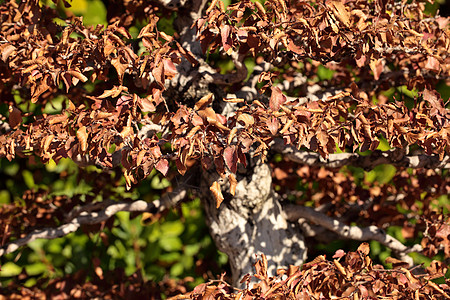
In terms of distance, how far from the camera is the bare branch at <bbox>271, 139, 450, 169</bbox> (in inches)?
77.4

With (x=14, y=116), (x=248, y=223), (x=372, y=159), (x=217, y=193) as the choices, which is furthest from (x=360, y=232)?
(x=14, y=116)

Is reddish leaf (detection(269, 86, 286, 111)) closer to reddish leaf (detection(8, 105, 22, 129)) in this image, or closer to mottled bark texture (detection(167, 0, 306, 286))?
mottled bark texture (detection(167, 0, 306, 286))

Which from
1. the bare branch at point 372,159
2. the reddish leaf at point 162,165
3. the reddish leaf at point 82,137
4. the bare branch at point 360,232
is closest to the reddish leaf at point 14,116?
Result: the reddish leaf at point 82,137

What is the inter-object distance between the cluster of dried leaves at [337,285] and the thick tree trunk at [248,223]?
22.9 inches

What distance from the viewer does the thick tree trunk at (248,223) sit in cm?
219

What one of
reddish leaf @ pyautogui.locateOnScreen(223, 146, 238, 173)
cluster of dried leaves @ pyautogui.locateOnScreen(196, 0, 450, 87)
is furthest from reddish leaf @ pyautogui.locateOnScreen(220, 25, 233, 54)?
reddish leaf @ pyautogui.locateOnScreen(223, 146, 238, 173)

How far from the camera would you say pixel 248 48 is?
1633mm

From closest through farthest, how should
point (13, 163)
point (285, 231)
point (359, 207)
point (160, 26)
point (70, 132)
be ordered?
point (70, 132) → point (285, 231) → point (359, 207) → point (160, 26) → point (13, 163)

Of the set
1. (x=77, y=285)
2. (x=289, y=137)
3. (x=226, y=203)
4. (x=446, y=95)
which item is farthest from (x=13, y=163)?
(x=446, y=95)

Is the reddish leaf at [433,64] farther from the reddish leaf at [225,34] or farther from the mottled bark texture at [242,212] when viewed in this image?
the mottled bark texture at [242,212]

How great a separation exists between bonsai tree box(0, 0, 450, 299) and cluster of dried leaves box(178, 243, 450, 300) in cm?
1

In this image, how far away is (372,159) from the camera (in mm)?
2039

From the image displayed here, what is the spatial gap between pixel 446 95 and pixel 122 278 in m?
2.93

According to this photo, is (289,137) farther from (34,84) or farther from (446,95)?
(446,95)
